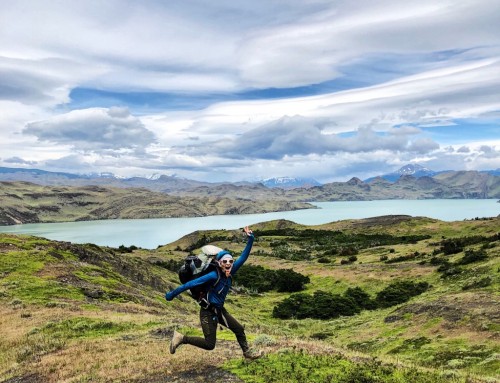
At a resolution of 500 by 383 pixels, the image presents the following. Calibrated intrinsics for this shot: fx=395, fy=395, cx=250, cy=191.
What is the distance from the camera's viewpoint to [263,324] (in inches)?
1448

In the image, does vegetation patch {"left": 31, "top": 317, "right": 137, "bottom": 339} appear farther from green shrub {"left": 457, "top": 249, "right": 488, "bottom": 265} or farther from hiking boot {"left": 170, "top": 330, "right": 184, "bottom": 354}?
green shrub {"left": 457, "top": 249, "right": 488, "bottom": 265}

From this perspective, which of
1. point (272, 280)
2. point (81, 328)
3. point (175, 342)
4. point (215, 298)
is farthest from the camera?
point (272, 280)

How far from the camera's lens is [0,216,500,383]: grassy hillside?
1156cm

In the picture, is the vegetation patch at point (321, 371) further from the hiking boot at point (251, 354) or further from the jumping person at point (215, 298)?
the jumping person at point (215, 298)

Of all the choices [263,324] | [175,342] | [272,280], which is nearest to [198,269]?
[175,342]

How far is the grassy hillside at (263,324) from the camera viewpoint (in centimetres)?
1156

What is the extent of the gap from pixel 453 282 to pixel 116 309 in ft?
100

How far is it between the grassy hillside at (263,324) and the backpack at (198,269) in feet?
7.45

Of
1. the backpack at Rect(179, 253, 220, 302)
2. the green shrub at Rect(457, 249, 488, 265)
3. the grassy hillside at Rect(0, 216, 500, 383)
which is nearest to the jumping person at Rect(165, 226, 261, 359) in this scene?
the backpack at Rect(179, 253, 220, 302)

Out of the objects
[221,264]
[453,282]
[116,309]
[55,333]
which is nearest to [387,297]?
[453,282]

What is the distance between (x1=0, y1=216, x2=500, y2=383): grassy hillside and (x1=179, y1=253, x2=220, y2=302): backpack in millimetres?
2272

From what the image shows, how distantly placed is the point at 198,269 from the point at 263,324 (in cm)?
2798

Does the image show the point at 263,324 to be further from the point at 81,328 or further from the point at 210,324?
the point at 210,324

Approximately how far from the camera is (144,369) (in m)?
12.1
